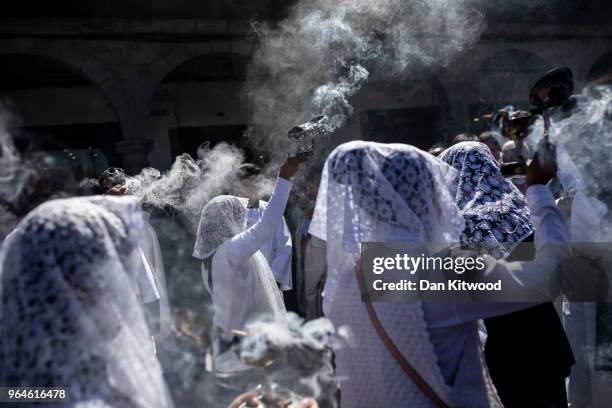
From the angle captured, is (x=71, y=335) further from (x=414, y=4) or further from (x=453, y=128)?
(x=453, y=128)

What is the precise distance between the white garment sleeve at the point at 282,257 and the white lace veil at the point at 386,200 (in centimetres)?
333

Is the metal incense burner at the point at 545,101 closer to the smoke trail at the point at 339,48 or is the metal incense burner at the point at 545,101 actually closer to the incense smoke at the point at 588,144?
the incense smoke at the point at 588,144

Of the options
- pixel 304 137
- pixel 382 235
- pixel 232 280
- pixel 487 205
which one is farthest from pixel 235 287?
pixel 382 235

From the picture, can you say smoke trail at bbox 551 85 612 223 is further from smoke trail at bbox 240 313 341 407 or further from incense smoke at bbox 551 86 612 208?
smoke trail at bbox 240 313 341 407

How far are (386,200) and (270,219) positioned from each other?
4.29 feet

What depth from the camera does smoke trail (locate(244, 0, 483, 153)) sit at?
5.70 m

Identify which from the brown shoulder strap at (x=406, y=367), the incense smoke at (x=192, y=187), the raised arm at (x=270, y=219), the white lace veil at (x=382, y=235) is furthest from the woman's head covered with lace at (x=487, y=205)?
the incense smoke at (x=192, y=187)

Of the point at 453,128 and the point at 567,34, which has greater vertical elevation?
the point at 567,34

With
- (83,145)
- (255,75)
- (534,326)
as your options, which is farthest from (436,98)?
(534,326)

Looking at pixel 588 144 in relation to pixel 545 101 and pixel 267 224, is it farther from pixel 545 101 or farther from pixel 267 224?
pixel 267 224

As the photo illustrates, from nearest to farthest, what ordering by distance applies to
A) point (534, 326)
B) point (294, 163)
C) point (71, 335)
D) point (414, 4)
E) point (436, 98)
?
point (71, 335)
point (534, 326)
point (294, 163)
point (414, 4)
point (436, 98)

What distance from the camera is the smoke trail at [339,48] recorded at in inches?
224

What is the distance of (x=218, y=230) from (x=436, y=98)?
982 centimetres

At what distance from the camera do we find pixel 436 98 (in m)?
12.7
